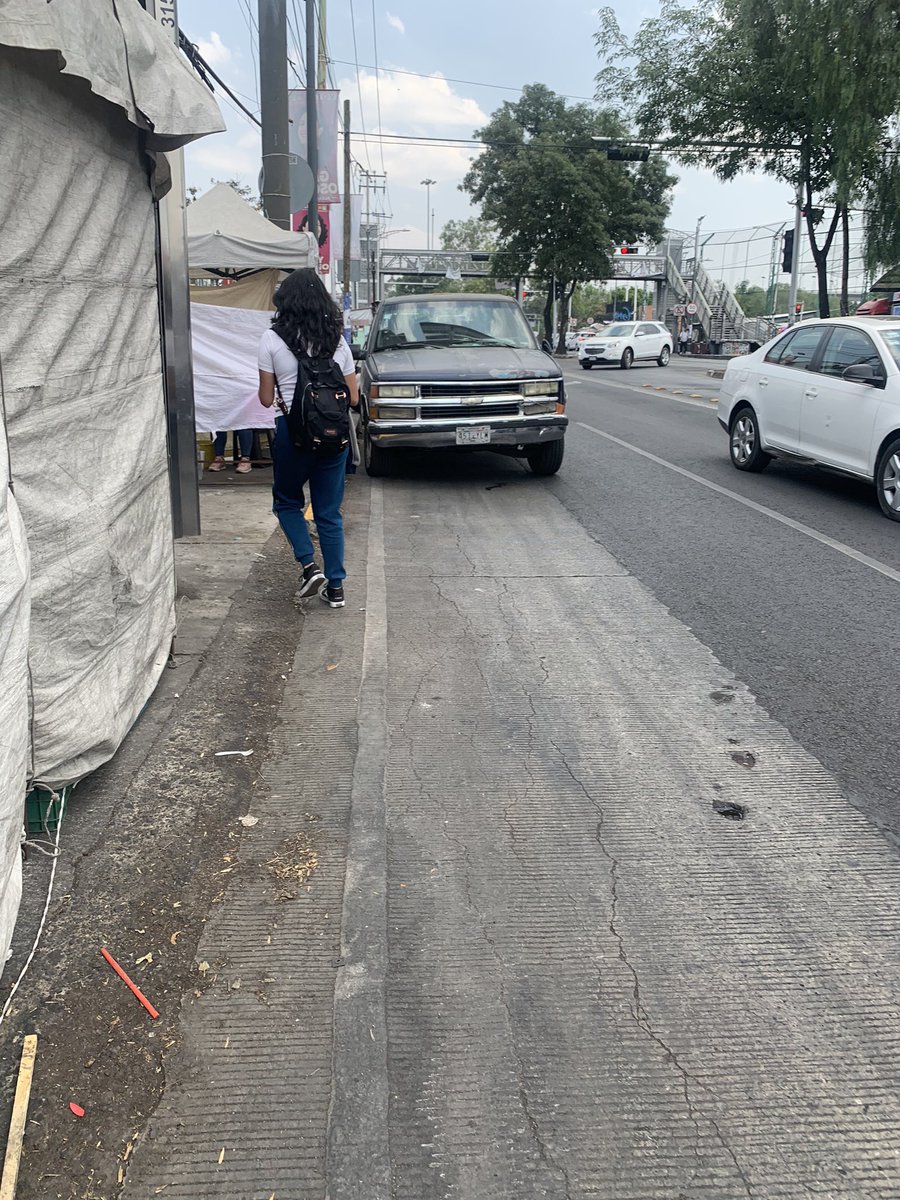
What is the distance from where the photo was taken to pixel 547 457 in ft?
35.8

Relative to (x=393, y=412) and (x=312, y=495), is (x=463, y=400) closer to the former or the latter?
(x=393, y=412)

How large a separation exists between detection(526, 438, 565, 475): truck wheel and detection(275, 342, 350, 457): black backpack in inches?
199

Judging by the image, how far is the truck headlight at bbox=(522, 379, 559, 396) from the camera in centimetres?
1022

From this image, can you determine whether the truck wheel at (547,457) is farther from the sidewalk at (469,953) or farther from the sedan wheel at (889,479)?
the sidewalk at (469,953)

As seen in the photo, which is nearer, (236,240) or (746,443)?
(236,240)

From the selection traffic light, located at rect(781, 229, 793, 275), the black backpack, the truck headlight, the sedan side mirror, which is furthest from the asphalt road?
traffic light, located at rect(781, 229, 793, 275)

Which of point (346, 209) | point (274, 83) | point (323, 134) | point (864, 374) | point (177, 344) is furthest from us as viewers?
point (346, 209)

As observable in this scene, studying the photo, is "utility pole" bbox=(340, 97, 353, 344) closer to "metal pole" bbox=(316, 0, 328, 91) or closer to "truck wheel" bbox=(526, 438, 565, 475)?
"metal pole" bbox=(316, 0, 328, 91)

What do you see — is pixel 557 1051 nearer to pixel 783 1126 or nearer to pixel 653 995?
pixel 653 995

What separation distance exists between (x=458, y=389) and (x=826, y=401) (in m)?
3.46

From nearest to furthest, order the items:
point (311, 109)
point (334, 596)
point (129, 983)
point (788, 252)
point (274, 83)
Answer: point (129, 983)
point (334, 596)
point (274, 83)
point (311, 109)
point (788, 252)

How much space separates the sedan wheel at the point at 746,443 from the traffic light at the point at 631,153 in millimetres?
14498

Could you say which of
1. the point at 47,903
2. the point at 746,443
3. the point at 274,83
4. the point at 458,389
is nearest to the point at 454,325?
the point at 458,389

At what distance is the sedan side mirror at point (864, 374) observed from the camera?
9000 mm
